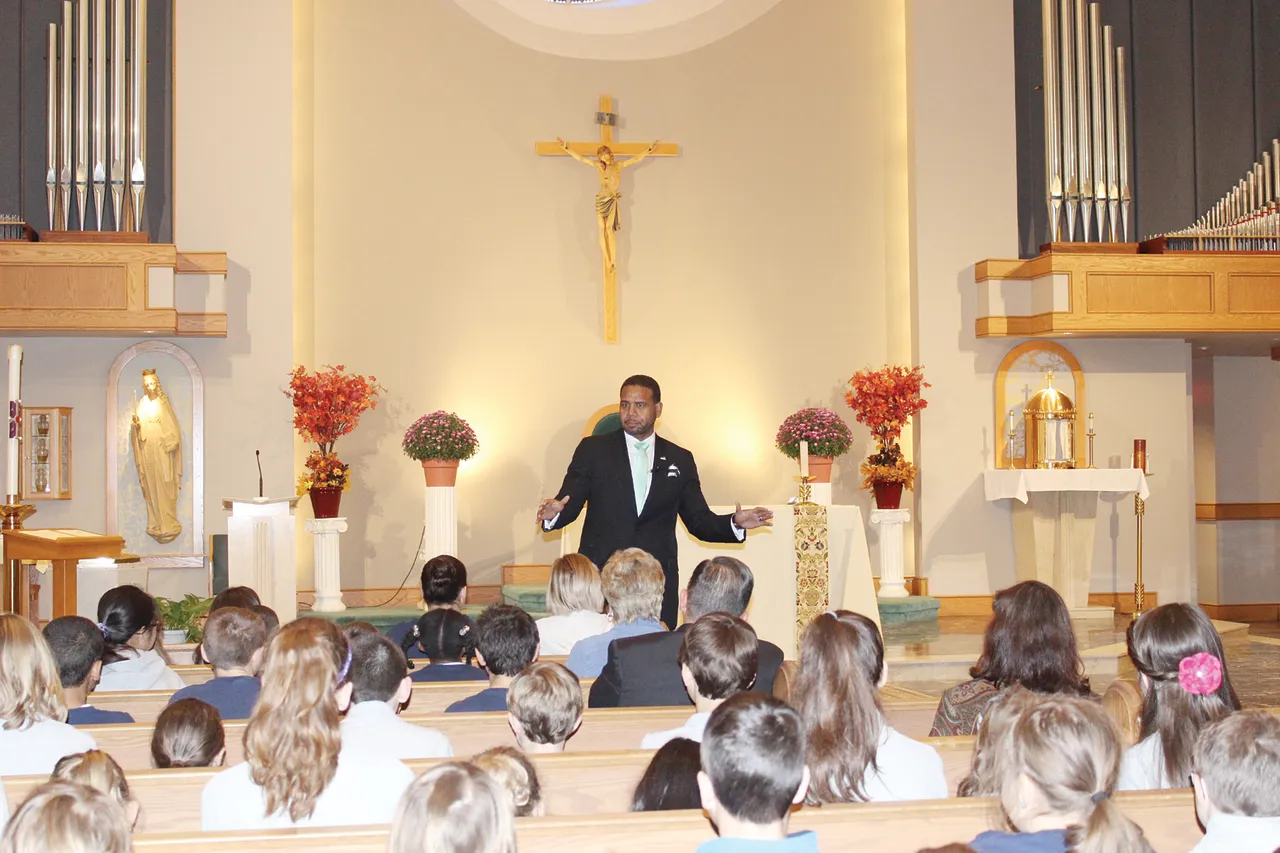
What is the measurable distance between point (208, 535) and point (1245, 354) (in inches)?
371

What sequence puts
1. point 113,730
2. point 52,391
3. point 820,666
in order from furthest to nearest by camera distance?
point 52,391, point 113,730, point 820,666

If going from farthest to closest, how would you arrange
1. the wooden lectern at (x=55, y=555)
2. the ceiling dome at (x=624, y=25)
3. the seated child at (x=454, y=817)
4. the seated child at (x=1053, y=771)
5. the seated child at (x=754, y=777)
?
the ceiling dome at (x=624, y=25) → the wooden lectern at (x=55, y=555) → the seated child at (x=1053, y=771) → the seated child at (x=754, y=777) → the seated child at (x=454, y=817)

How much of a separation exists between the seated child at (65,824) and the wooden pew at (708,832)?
374 millimetres

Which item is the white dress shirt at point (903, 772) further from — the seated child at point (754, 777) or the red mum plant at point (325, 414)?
the red mum plant at point (325, 414)

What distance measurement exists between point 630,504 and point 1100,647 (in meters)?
4.24

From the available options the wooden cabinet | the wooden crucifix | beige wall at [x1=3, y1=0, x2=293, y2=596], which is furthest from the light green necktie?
the wooden cabinet

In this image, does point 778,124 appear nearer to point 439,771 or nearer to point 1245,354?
point 1245,354

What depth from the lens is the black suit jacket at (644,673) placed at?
3922mm

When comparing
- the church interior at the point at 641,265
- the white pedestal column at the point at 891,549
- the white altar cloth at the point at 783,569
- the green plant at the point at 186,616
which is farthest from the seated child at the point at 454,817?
the white pedestal column at the point at 891,549

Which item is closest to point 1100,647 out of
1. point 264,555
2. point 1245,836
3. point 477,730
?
point 264,555

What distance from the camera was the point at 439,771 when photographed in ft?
6.34

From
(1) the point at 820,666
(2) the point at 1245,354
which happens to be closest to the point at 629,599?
(1) the point at 820,666

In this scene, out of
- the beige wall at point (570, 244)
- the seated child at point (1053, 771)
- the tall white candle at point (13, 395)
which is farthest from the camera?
the beige wall at point (570, 244)

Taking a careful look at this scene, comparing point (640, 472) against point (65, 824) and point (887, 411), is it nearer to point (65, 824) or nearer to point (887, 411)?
point (65, 824)
